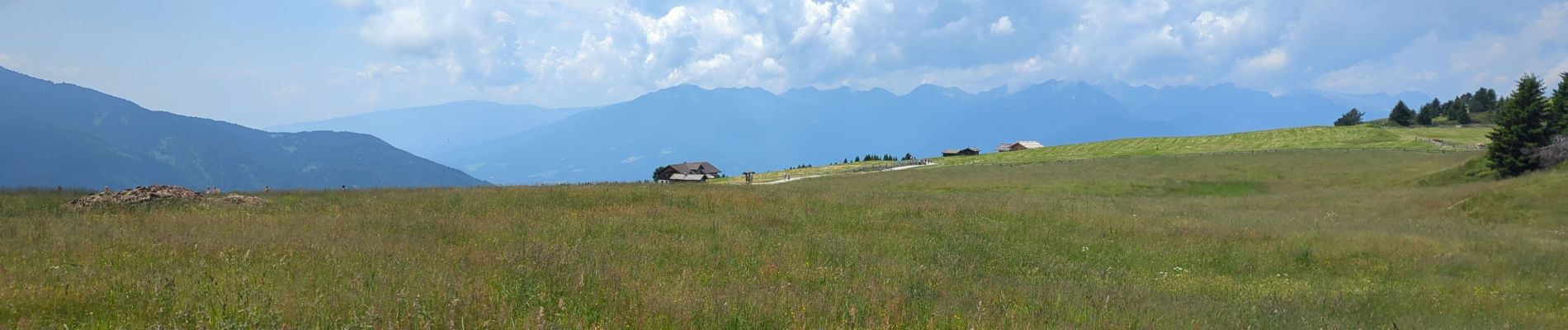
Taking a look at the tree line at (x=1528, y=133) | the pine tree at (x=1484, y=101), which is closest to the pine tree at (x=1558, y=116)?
the tree line at (x=1528, y=133)

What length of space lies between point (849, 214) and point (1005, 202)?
8863 millimetres

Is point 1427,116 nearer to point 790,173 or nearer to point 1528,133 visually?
point 1528,133

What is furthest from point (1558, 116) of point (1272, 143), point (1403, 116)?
point (1403, 116)

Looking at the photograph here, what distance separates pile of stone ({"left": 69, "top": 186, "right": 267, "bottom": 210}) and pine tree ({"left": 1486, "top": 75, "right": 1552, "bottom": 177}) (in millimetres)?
58756

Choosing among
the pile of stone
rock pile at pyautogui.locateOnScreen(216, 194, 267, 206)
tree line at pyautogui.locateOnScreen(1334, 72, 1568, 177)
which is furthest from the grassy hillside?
the pile of stone

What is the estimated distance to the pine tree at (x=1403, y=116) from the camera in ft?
398

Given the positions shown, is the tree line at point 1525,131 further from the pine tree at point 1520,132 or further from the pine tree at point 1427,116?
the pine tree at point 1427,116

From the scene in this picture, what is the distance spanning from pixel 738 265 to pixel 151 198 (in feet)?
50.6

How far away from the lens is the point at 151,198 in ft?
54.7

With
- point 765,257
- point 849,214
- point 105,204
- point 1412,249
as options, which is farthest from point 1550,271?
point 105,204

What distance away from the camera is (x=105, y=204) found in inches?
620

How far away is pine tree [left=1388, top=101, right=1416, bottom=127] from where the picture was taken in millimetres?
121438

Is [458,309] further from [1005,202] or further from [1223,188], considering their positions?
[1223,188]

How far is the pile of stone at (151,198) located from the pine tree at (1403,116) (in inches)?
6135
